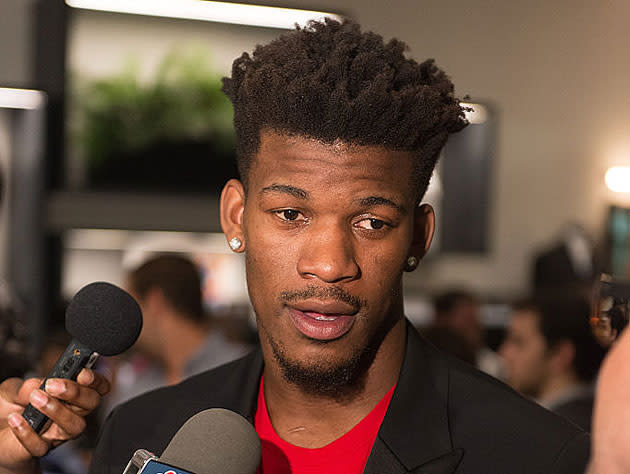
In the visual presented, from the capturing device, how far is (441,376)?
4.98 feet

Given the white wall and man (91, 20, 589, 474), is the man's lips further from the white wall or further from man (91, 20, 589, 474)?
the white wall

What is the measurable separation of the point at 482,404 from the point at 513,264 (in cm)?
579

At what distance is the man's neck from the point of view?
1.49 metres

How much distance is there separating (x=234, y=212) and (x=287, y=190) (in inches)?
8.0

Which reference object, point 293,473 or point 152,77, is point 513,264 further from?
point 293,473

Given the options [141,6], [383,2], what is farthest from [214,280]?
[383,2]

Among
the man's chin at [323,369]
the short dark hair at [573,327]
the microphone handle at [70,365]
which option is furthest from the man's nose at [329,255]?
the short dark hair at [573,327]

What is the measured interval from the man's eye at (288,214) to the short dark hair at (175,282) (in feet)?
8.75

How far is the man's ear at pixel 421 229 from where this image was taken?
1.50 metres

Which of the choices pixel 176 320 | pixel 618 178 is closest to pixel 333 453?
pixel 176 320

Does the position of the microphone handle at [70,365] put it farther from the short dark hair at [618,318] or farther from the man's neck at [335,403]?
the short dark hair at [618,318]

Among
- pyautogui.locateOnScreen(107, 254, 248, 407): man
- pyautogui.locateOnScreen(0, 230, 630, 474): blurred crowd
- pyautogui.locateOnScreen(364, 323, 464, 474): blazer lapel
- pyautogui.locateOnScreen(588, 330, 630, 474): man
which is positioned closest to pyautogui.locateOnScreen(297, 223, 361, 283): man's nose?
pyautogui.locateOnScreen(364, 323, 464, 474): blazer lapel

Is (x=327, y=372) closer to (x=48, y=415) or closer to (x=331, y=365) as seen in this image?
(x=331, y=365)

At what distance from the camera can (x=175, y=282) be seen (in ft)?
13.3
